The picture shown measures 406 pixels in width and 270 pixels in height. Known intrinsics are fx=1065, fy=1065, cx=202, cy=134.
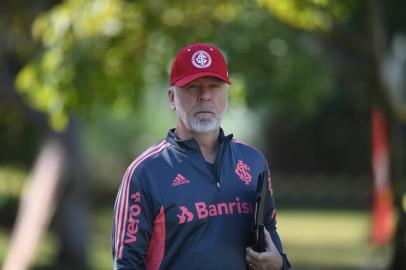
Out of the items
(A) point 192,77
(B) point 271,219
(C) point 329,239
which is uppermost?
(A) point 192,77

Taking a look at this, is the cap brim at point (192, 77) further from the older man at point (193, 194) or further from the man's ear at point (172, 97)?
the man's ear at point (172, 97)

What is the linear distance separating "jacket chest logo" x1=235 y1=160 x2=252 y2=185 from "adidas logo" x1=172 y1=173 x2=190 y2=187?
250mm

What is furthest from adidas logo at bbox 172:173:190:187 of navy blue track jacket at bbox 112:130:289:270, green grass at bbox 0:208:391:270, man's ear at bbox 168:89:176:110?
green grass at bbox 0:208:391:270

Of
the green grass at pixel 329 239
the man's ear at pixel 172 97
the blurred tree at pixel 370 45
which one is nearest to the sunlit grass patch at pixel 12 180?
the green grass at pixel 329 239

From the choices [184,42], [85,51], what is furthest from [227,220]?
[184,42]

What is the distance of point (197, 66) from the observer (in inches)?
173

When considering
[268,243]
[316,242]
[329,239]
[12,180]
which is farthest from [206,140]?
[12,180]

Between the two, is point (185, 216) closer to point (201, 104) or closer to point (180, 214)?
point (180, 214)

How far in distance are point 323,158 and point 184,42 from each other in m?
26.3

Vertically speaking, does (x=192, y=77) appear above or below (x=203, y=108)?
above

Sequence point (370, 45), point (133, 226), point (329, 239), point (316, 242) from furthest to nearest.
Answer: point (329, 239)
point (316, 242)
point (370, 45)
point (133, 226)

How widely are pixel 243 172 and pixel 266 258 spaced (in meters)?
0.38

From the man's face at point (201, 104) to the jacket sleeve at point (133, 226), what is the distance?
35 cm

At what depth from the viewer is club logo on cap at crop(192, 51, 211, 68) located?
4398mm
